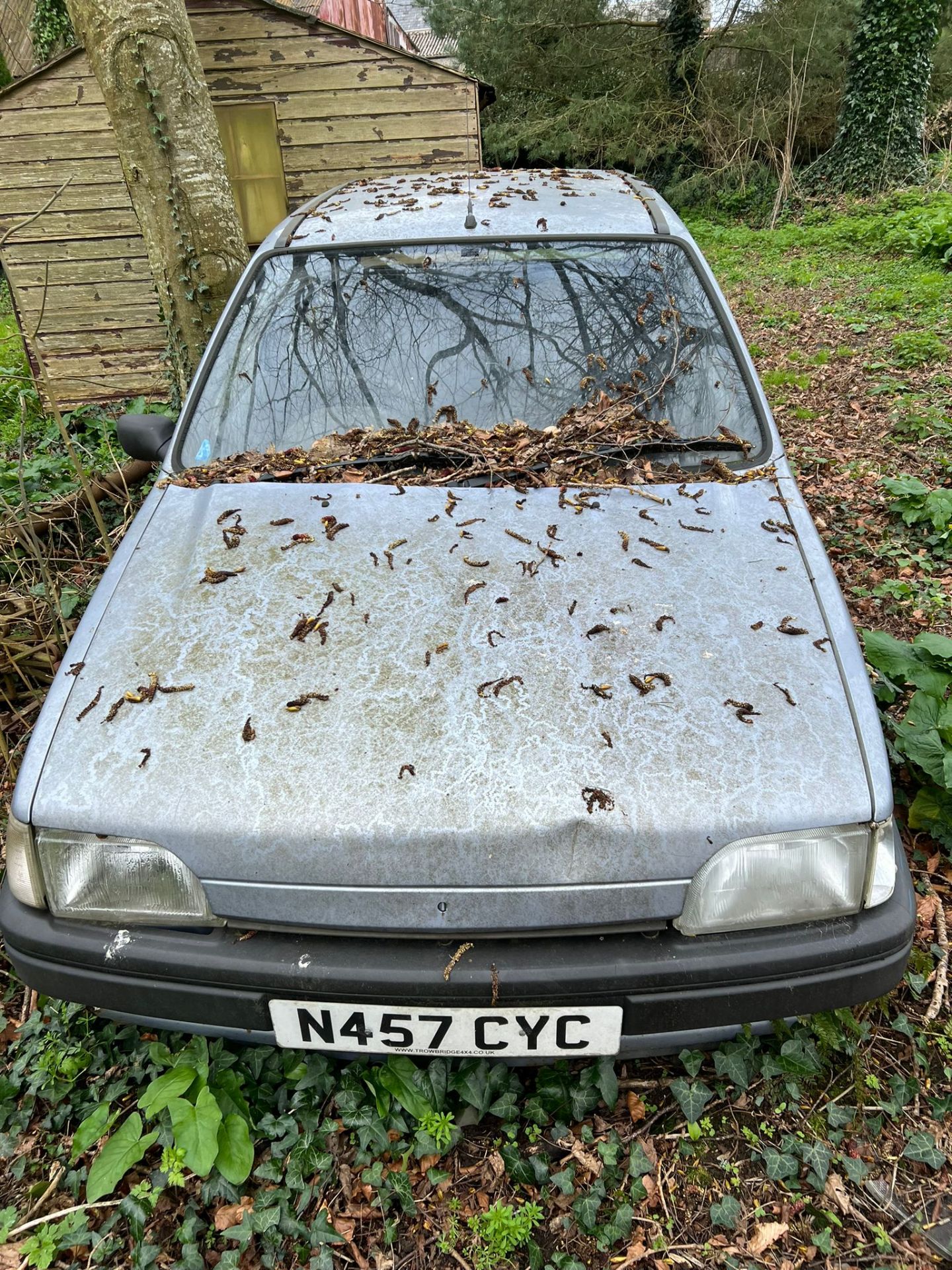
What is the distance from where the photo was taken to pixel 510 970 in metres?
1.38

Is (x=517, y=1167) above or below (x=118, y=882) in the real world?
below

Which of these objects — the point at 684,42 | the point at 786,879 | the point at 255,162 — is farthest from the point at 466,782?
the point at 684,42

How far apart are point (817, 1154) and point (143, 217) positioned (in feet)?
14.6

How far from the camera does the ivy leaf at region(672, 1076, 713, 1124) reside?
165 centimetres

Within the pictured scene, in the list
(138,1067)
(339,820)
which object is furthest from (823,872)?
(138,1067)

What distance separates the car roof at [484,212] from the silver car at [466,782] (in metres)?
1.06

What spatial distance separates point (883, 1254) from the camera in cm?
149

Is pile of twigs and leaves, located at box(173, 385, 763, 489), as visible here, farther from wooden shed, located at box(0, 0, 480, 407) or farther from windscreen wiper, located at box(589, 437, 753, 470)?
wooden shed, located at box(0, 0, 480, 407)

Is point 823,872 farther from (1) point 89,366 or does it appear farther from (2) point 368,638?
(1) point 89,366

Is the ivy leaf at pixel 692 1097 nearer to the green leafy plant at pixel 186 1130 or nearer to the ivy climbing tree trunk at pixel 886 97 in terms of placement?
the green leafy plant at pixel 186 1130

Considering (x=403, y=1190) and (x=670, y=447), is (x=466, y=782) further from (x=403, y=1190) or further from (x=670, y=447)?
(x=670, y=447)

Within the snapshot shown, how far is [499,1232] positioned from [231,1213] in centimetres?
56

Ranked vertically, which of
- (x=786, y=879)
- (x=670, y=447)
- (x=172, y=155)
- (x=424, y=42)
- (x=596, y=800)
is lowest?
(x=786, y=879)

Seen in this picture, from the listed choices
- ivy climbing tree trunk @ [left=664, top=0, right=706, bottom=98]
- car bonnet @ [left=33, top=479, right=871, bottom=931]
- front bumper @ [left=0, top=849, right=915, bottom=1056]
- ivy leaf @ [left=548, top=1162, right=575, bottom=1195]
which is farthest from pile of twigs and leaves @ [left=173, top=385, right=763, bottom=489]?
ivy climbing tree trunk @ [left=664, top=0, right=706, bottom=98]
